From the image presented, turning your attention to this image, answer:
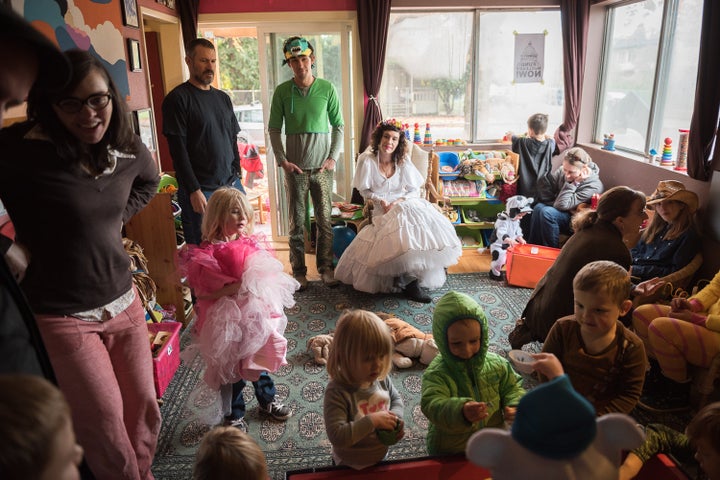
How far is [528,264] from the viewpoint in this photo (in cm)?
413

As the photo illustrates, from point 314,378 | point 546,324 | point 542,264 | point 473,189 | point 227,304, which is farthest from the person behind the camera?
point 473,189

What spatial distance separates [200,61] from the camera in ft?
10.5

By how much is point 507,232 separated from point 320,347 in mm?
2214

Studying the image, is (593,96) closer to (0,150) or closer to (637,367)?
(637,367)

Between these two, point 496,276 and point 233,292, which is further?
point 496,276

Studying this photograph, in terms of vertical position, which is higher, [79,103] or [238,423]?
[79,103]

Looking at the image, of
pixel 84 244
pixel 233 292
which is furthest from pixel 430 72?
pixel 84 244

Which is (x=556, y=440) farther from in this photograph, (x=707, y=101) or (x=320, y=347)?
(x=707, y=101)

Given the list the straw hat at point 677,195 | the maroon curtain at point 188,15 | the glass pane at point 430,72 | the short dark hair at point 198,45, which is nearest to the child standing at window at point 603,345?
the straw hat at point 677,195

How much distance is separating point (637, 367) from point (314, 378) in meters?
1.74

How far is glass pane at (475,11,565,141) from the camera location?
528cm

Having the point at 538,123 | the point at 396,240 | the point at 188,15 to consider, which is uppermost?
the point at 188,15

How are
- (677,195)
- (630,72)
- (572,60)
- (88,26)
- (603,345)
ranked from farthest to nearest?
(572,60), (630,72), (677,195), (88,26), (603,345)

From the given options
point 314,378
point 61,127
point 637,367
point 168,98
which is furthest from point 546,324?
point 168,98
